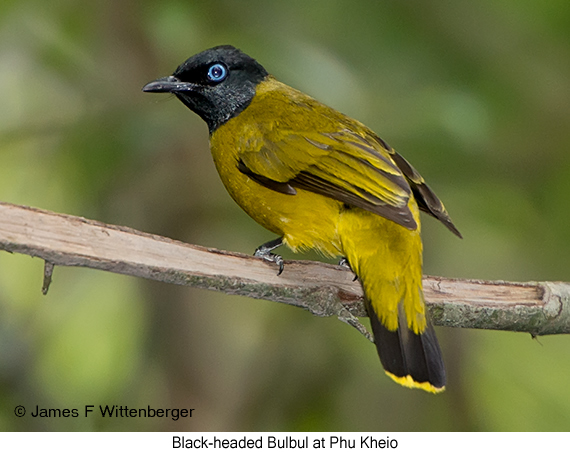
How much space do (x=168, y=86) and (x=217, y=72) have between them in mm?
334

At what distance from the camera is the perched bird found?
3.62 meters

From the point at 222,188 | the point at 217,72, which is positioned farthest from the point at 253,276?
the point at 222,188

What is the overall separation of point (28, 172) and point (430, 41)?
2.84 metres

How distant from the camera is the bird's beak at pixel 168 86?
171 inches

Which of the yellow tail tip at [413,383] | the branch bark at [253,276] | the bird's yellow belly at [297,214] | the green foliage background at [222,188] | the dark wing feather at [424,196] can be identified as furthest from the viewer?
the green foliage background at [222,188]

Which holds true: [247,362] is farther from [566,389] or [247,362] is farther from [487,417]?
[566,389]

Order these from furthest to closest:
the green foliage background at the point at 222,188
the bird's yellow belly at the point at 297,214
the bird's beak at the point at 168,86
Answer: the green foliage background at the point at 222,188
the bird's beak at the point at 168,86
the bird's yellow belly at the point at 297,214

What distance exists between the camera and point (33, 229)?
114 inches

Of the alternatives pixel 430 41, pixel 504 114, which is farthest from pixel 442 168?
pixel 430 41

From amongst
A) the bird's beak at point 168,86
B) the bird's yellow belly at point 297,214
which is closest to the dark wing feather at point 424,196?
the bird's yellow belly at point 297,214

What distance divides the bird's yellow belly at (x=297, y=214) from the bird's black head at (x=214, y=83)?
→ 24.5 inches

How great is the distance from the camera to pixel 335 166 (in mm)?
3871

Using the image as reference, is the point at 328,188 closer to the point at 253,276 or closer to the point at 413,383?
the point at 253,276

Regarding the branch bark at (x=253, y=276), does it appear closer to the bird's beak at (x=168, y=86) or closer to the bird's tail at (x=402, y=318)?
the bird's tail at (x=402, y=318)
